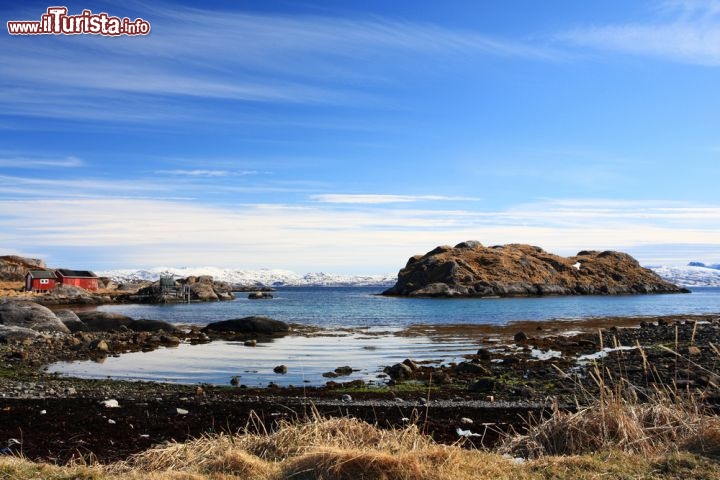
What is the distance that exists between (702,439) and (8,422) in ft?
34.8

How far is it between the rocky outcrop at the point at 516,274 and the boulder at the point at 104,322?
80.9 meters

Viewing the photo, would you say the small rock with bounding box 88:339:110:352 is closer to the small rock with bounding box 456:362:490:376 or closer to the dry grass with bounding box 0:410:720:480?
the small rock with bounding box 456:362:490:376

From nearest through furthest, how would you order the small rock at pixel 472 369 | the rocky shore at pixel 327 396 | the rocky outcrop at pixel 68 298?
the rocky shore at pixel 327 396
the small rock at pixel 472 369
the rocky outcrop at pixel 68 298

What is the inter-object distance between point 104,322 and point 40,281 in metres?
65.0

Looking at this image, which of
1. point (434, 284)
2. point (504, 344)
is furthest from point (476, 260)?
point (504, 344)

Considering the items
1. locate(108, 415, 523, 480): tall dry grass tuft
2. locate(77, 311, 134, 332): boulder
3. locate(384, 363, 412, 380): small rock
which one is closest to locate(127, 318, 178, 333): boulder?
locate(77, 311, 134, 332): boulder

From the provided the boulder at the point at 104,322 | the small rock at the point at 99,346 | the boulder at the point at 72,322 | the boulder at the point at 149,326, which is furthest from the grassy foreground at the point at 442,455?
the boulder at the point at 104,322

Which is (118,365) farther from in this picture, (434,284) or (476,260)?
(476,260)

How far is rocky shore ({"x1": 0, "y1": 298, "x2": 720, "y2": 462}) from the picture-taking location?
388 inches

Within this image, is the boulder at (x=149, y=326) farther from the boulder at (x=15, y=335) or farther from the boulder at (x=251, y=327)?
the boulder at (x=15, y=335)

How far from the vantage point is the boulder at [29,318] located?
34531 mm

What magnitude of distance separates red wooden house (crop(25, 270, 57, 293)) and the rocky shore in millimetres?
75383

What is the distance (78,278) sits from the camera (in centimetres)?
10444

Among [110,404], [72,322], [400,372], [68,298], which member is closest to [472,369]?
[400,372]
